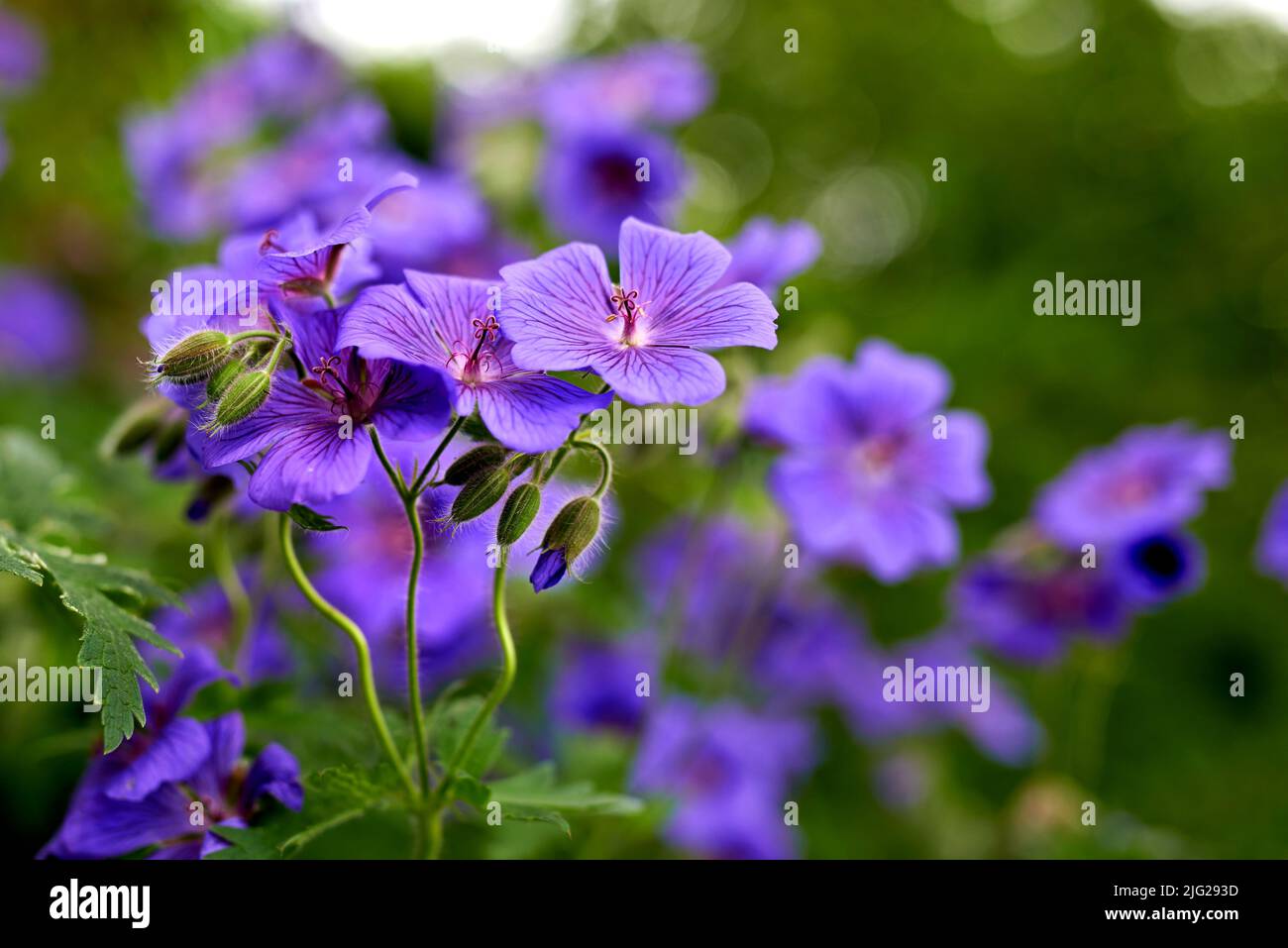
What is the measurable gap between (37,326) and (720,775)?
6.76 ft

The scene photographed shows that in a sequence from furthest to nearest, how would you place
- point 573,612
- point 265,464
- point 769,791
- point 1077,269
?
point 1077,269 → point 573,612 → point 769,791 → point 265,464

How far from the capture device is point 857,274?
3.07m

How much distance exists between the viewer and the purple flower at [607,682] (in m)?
1.90

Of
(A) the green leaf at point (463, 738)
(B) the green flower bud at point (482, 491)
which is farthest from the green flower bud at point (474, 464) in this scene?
(A) the green leaf at point (463, 738)

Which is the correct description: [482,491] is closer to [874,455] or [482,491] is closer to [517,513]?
[517,513]

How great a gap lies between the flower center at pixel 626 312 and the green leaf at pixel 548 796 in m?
0.38

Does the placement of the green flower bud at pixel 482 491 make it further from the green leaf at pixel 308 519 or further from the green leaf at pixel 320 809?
the green leaf at pixel 320 809

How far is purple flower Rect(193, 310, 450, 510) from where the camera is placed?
0.86 meters

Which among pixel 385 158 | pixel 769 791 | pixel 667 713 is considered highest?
pixel 385 158
